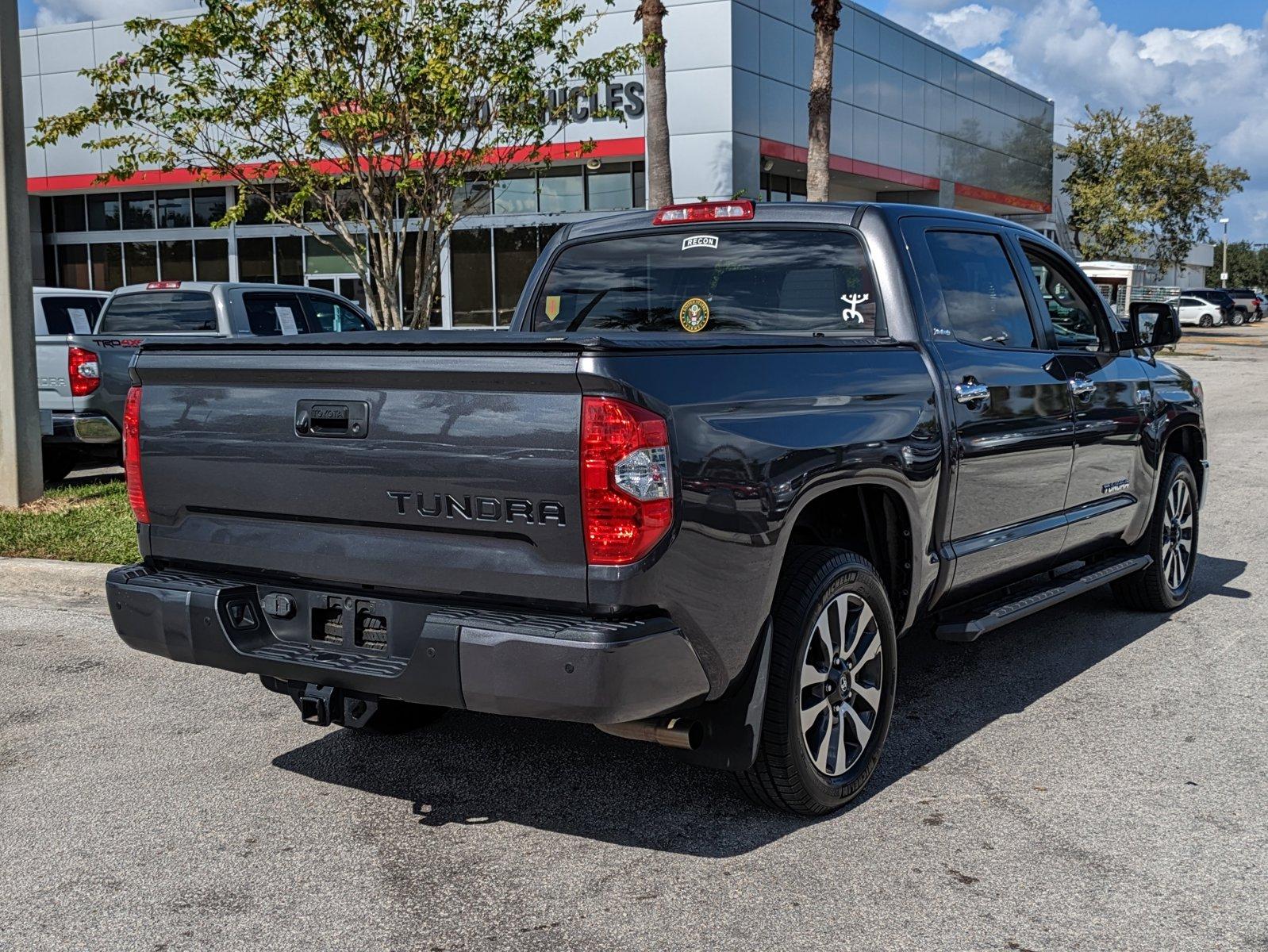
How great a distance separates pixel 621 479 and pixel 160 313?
35.3 feet

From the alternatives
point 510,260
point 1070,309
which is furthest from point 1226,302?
point 1070,309

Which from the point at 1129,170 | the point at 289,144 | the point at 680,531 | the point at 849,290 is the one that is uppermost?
the point at 1129,170

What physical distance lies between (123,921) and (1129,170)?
58.6 meters

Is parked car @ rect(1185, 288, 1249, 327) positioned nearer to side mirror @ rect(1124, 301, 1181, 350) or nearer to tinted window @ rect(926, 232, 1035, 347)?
side mirror @ rect(1124, 301, 1181, 350)

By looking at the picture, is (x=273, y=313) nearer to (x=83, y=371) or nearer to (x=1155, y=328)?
(x=83, y=371)

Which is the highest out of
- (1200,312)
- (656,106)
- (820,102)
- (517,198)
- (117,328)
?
(820,102)

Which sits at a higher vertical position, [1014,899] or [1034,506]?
[1034,506]

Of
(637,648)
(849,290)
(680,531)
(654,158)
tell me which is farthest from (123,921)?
(654,158)

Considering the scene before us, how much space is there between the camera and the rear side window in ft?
45.4

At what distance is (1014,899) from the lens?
12.0 ft

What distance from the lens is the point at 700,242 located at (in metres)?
5.29

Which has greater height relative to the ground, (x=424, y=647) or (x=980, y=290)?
(x=980, y=290)

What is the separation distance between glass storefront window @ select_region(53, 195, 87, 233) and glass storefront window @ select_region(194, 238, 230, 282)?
3.81m

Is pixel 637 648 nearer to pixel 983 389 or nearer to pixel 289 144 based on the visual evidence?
pixel 983 389
